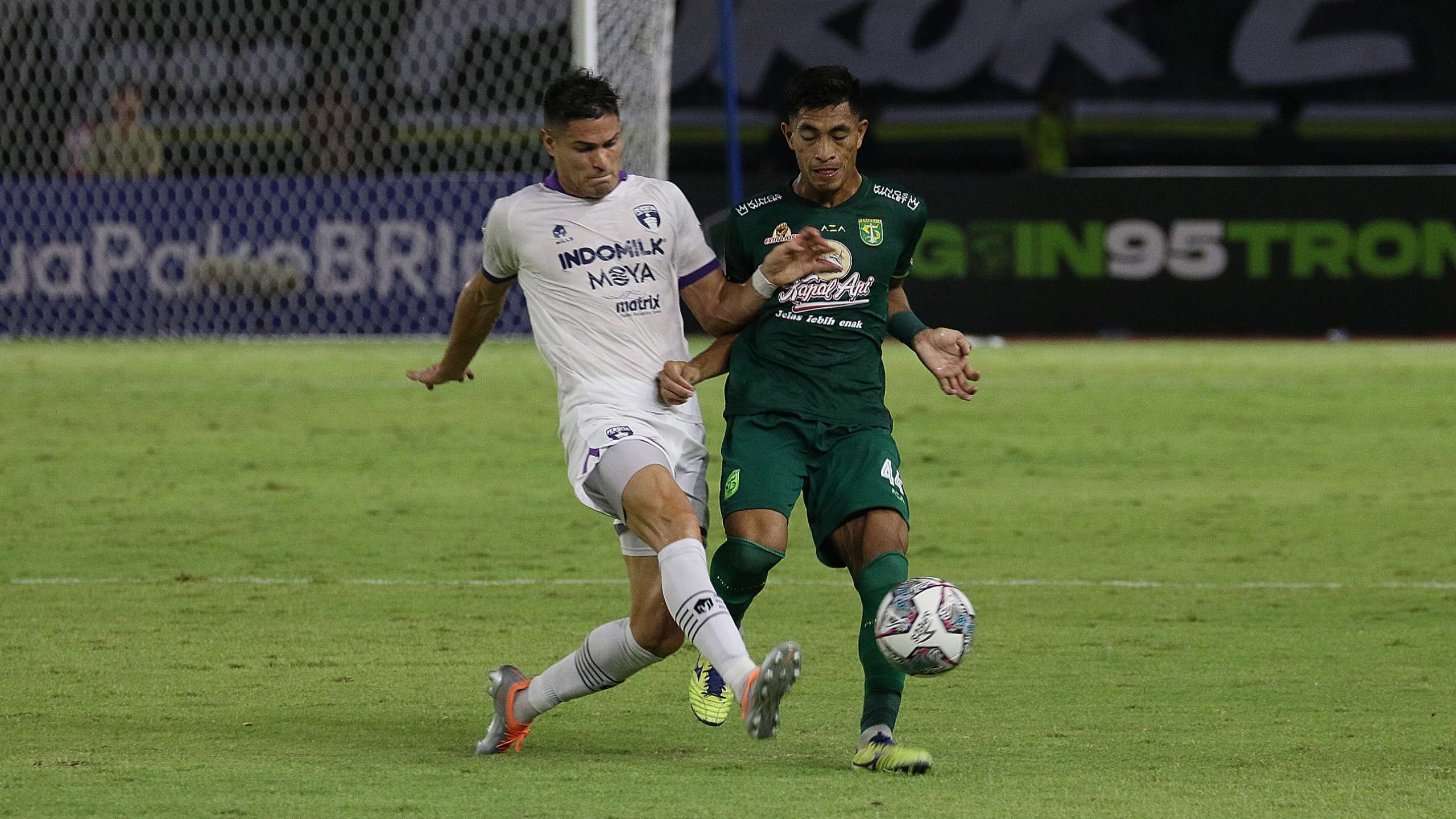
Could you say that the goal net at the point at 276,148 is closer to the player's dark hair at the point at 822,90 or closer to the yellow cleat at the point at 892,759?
the player's dark hair at the point at 822,90

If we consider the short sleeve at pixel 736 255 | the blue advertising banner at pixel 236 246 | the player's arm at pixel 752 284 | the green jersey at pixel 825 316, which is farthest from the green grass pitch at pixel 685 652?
the blue advertising banner at pixel 236 246

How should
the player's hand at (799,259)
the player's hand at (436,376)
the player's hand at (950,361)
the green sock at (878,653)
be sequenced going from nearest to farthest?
the green sock at (878,653)
the player's hand at (799,259)
the player's hand at (950,361)
the player's hand at (436,376)

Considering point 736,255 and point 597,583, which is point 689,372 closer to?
point 736,255

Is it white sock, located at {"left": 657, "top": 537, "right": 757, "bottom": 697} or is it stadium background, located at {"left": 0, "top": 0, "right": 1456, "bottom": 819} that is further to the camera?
stadium background, located at {"left": 0, "top": 0, "right": 1456, "bottom": 819}

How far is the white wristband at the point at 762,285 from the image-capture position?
5.70 metres

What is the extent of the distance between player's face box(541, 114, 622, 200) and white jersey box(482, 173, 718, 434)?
81mm

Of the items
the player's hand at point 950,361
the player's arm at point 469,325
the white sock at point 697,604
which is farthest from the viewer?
the player's arm at point 469,325

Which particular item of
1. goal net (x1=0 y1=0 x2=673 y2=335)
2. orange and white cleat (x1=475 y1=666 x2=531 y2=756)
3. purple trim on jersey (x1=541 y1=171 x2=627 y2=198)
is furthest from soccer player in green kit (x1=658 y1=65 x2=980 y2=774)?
goal net (x1=0 y1=0 x2=673 y2=335)

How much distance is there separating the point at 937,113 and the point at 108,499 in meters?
17.1

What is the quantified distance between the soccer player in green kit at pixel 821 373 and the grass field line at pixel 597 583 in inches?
116

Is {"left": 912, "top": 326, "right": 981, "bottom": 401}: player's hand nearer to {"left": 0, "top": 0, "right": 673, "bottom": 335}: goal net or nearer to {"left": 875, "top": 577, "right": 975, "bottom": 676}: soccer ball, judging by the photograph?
{"left": 875, "top": 577, "right": 975, "bottom": 676}: soccer ball

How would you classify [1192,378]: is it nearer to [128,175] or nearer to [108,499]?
[108,499]

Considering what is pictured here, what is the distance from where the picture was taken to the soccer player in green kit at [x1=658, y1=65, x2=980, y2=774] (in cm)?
567

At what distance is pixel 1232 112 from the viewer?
26203 mm
